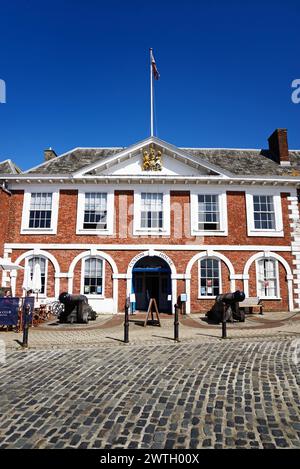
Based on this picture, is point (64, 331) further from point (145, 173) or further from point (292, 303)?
point (292, 303)

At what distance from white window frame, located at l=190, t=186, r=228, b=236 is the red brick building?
0.06 m

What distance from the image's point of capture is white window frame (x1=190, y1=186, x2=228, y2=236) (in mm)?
17750

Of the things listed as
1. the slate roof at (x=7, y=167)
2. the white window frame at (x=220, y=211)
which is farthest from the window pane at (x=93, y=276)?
the slate roof at (x=7, y=167)

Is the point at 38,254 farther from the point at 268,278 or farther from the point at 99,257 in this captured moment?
the point at 268,278

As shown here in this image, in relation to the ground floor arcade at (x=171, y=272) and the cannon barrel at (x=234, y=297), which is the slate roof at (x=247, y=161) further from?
the cannon barrel at (x=234, y=297)

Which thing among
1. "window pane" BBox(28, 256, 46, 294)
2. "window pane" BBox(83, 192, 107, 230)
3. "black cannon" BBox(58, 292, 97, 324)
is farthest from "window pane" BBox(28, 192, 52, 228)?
"black cannon" BBox(58, 292, 97, 324)

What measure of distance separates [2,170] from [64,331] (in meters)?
12.0

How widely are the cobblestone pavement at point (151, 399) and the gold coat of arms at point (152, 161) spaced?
Result: 1200 centimetres

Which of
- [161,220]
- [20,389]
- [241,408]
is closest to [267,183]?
[161,220]

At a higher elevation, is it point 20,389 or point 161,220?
point 161,220

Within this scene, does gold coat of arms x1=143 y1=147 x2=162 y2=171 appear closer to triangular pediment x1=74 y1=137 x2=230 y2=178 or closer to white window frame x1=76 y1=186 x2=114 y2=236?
triangular pediment x1=74 y1=137 x2=230 y2=178

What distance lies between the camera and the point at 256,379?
20.8ft

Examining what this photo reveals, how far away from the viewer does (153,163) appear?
1833 cm
